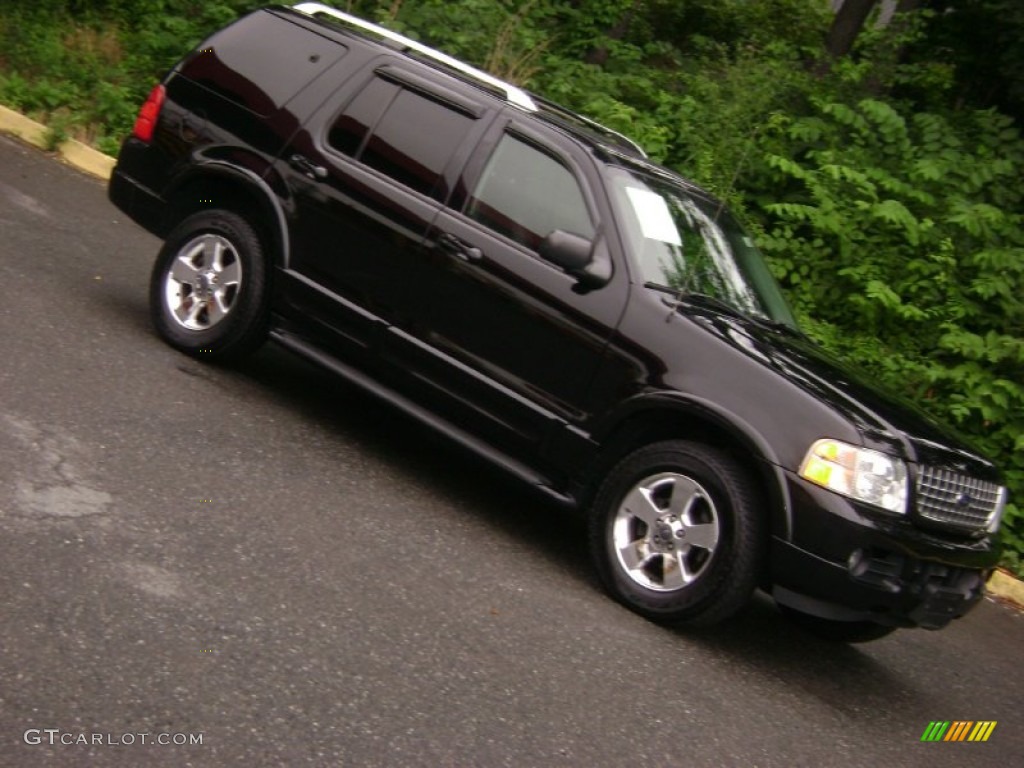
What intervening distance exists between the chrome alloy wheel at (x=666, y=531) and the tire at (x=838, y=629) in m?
0.89


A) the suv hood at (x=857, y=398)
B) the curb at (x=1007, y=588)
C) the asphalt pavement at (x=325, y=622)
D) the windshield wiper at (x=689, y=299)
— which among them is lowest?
the asphalt pavement at (x=325, y=622)

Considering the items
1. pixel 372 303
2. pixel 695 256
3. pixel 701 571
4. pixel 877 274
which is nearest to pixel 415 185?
pixel 372 303

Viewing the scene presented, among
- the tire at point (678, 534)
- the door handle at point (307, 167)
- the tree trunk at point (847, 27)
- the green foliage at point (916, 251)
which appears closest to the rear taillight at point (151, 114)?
the door handle at point (307, 167)

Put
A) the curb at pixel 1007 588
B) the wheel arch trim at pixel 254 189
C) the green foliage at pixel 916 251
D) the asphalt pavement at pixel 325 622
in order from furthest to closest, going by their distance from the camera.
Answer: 1. the green foliage at pixel 916 251
2. the curb at pixel 1007 588
3. the wheel arch trim at pixel 254 189
4. the asphalt pavement at pixel 325 622

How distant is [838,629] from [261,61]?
14.0 ft

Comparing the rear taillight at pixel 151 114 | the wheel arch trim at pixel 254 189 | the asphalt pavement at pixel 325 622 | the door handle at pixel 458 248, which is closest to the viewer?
the asphalt pavement at pixel 325 622

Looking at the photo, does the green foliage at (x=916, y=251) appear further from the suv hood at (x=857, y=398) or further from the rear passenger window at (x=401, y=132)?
the rear passenger window at (x=401, y=132)

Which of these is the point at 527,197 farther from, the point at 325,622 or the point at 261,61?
the point at 325,622

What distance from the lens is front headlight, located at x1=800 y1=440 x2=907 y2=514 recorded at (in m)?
5.86

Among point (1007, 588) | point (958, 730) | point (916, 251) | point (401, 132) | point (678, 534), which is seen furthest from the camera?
point (916, 251)

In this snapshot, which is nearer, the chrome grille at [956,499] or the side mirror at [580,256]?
the chrome grille at [956,499]

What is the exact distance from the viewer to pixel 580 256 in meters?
6.43

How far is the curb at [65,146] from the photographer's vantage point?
12508 millimetres

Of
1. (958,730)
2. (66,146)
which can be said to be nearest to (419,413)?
(958,730)
